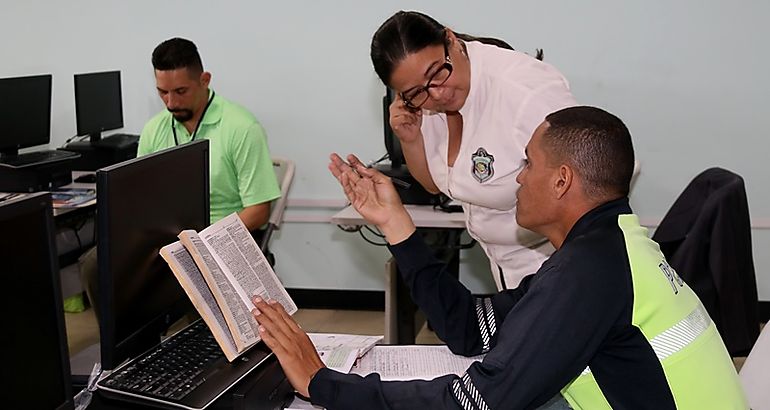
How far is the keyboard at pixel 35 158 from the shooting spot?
3.30m

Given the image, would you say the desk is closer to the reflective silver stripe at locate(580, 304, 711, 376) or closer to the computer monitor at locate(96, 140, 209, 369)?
the computer monitor at locate(96, 140, 209, 369)

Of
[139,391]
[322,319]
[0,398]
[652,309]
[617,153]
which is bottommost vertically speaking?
[322,319]

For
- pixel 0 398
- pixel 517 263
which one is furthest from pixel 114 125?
pixel 0 398

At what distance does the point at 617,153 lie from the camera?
1320mm

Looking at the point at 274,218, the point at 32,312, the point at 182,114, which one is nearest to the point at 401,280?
the point at 274,218

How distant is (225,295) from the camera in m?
1.45

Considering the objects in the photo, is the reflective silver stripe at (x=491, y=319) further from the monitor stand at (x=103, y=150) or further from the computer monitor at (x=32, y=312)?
the monitor stand at (x=103, y=150)

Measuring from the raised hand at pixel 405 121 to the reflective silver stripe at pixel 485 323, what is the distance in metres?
0.56

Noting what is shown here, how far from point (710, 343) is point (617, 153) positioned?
33cm

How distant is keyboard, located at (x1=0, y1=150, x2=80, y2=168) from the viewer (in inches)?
130

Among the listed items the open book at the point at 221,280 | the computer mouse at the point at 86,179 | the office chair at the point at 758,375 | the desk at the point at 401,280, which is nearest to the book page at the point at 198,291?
the open book at the point at 221,280

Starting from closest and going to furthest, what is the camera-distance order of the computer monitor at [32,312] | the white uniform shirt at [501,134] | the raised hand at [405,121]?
the computer monitor at [32,312], the white uniform shirt at [501,134], the raised hand at [405,121]

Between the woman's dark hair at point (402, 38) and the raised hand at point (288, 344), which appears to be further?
the woman's dark hair at point (402, 38)

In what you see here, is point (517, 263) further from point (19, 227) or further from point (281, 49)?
point (281, 49)
